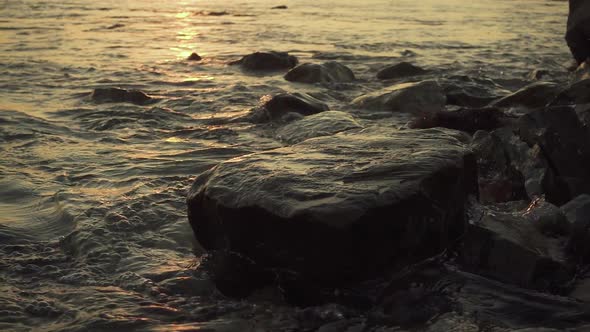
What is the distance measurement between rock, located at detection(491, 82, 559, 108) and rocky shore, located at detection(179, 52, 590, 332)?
132 inches

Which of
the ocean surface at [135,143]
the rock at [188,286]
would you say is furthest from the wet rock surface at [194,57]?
the rock at [188,286]

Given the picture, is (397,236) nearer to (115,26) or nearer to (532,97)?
(532,97)

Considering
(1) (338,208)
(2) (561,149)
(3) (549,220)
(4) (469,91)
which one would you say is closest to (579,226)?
(3) (549,220)

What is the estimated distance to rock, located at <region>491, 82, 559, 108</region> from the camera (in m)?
7.55

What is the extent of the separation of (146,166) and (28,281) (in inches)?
89.7

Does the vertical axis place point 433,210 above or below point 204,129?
above

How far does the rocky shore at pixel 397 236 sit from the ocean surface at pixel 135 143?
251 millimetres

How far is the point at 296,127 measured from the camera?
6.66 m

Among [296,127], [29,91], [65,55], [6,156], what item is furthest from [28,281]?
[65,55]

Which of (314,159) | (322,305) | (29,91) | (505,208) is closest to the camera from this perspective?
(322,305)

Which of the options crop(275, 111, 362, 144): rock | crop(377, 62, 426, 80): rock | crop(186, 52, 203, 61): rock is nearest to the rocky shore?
crop(275, 111, 362, 144): rock

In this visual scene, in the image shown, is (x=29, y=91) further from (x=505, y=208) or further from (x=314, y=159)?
(x=505, y=208)

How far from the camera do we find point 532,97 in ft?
25.0

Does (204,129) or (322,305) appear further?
(204,129)
